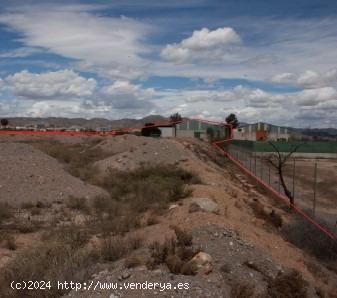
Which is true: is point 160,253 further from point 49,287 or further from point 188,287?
point 49,287

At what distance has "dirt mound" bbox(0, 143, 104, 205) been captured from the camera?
21.2 metres

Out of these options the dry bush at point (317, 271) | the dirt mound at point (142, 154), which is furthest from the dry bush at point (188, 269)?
the dirt mound at point (142, 154)

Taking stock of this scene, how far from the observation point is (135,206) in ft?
65.3

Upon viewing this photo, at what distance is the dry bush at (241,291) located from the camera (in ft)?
31.1

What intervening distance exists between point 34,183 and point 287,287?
15.1m

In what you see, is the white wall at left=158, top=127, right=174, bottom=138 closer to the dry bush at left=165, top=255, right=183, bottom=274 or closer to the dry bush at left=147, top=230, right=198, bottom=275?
the dry bush at left=147, top=230, right=198, bottom=275

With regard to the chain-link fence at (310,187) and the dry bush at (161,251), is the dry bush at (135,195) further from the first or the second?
the chain-link fence at (310,187)

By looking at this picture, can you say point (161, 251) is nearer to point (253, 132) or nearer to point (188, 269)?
point (188, 269)

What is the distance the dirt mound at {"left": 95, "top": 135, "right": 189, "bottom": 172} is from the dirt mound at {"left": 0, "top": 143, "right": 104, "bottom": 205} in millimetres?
6144

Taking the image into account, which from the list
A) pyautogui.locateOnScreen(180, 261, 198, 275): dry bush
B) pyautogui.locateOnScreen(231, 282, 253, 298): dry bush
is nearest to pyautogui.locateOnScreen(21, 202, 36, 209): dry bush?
pyautogui.locateOnScreen(180, 261, 198, 275): dry bush

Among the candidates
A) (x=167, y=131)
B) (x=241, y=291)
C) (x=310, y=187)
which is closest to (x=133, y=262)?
(x=241, y=291)

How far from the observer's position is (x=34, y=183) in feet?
76.6

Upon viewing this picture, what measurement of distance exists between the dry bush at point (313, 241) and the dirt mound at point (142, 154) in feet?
46.8

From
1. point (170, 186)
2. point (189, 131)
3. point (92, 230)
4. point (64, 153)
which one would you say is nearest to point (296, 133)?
point (189, 131)
